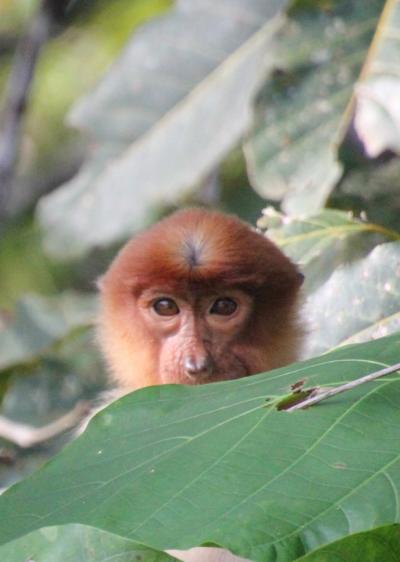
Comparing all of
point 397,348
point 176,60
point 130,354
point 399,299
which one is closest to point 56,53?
point 176,60

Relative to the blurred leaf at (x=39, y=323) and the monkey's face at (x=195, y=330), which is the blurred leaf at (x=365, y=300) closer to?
the monkey's face at (x=195, y=330)

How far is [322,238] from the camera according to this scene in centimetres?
376

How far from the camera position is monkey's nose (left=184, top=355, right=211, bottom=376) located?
143 inches

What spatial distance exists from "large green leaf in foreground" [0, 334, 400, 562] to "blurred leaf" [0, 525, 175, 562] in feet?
0.11

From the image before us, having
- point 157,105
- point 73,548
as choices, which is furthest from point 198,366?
point 157,105

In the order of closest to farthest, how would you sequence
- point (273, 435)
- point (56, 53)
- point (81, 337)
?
point (273, 435) → point (81, 337) → point (56, 53)

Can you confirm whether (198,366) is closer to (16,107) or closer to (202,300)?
(202,300)

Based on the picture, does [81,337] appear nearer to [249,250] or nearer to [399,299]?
[249,250]

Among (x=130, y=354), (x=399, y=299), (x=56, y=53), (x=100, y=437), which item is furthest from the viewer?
(x=56, y=53)

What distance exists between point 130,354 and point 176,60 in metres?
1.76

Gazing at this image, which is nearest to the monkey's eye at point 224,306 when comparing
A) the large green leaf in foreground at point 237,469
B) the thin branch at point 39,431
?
the thin branch at point 39,431

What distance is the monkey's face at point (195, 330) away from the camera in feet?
12.3

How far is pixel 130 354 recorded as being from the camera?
4129mm

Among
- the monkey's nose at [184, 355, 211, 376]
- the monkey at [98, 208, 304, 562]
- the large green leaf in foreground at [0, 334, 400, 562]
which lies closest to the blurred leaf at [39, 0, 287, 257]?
the monkey at [98, 208, 304, 562]
